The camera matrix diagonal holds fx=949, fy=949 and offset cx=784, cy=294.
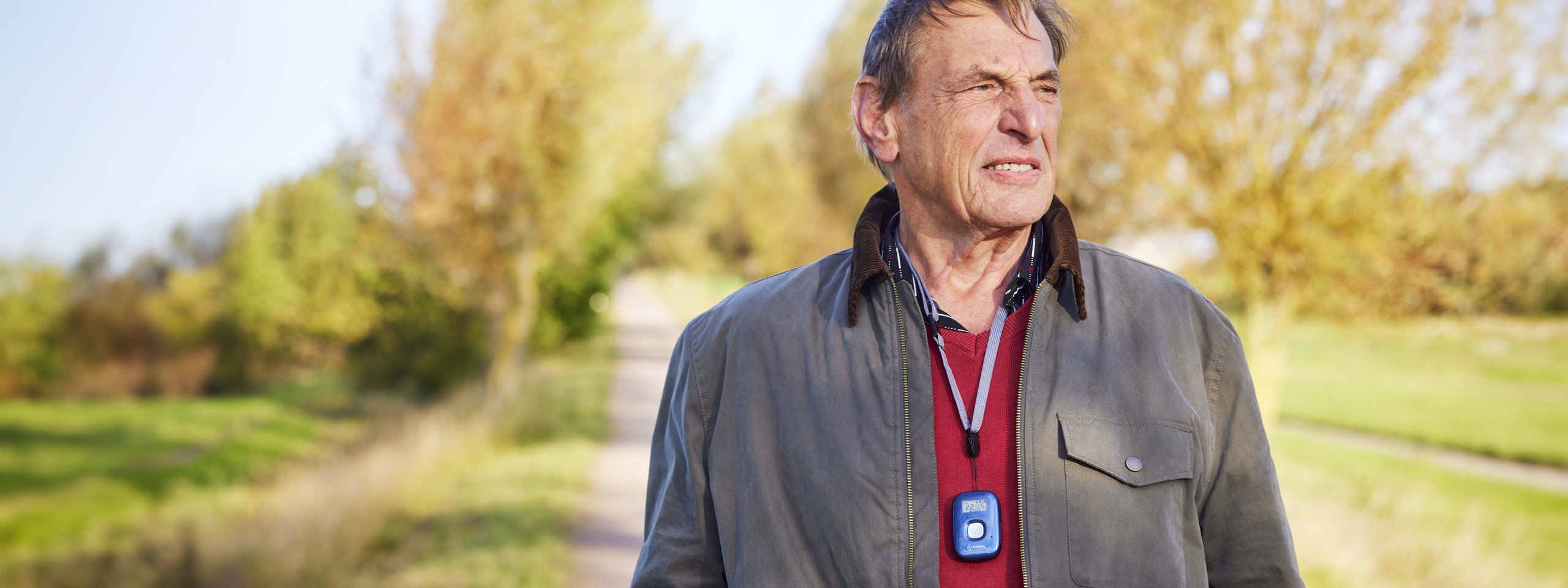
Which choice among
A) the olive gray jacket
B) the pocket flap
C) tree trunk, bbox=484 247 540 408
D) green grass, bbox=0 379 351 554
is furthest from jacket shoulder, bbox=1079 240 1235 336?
tree trunk, bbox=484 247 540 408

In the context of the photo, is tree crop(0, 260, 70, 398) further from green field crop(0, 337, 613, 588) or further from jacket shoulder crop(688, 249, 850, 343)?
jacket shoulder crop(688, 249, 850, 343)

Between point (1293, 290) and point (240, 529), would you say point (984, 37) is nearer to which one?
point (1293, 290)

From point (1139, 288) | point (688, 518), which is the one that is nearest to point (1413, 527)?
point (1139, 288)

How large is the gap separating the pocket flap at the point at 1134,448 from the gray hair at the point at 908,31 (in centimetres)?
74

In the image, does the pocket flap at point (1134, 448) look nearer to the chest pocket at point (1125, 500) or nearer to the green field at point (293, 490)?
the chest pocket at point (1125, 500)

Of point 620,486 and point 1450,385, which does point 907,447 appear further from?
point 1450,385

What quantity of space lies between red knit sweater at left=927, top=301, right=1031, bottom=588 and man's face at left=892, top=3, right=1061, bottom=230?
22 centimetres

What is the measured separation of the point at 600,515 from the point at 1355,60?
638 centimetres

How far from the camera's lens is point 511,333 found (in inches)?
546

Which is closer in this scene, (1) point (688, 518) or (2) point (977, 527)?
(2) point (977, 527)

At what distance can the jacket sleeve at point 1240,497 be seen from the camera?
63.2 inches

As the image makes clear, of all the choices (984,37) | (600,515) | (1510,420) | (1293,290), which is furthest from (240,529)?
(1510,420)

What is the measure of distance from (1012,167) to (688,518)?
0.90 metres

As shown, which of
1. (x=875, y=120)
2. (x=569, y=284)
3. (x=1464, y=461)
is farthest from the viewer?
(x=569, y=284)
